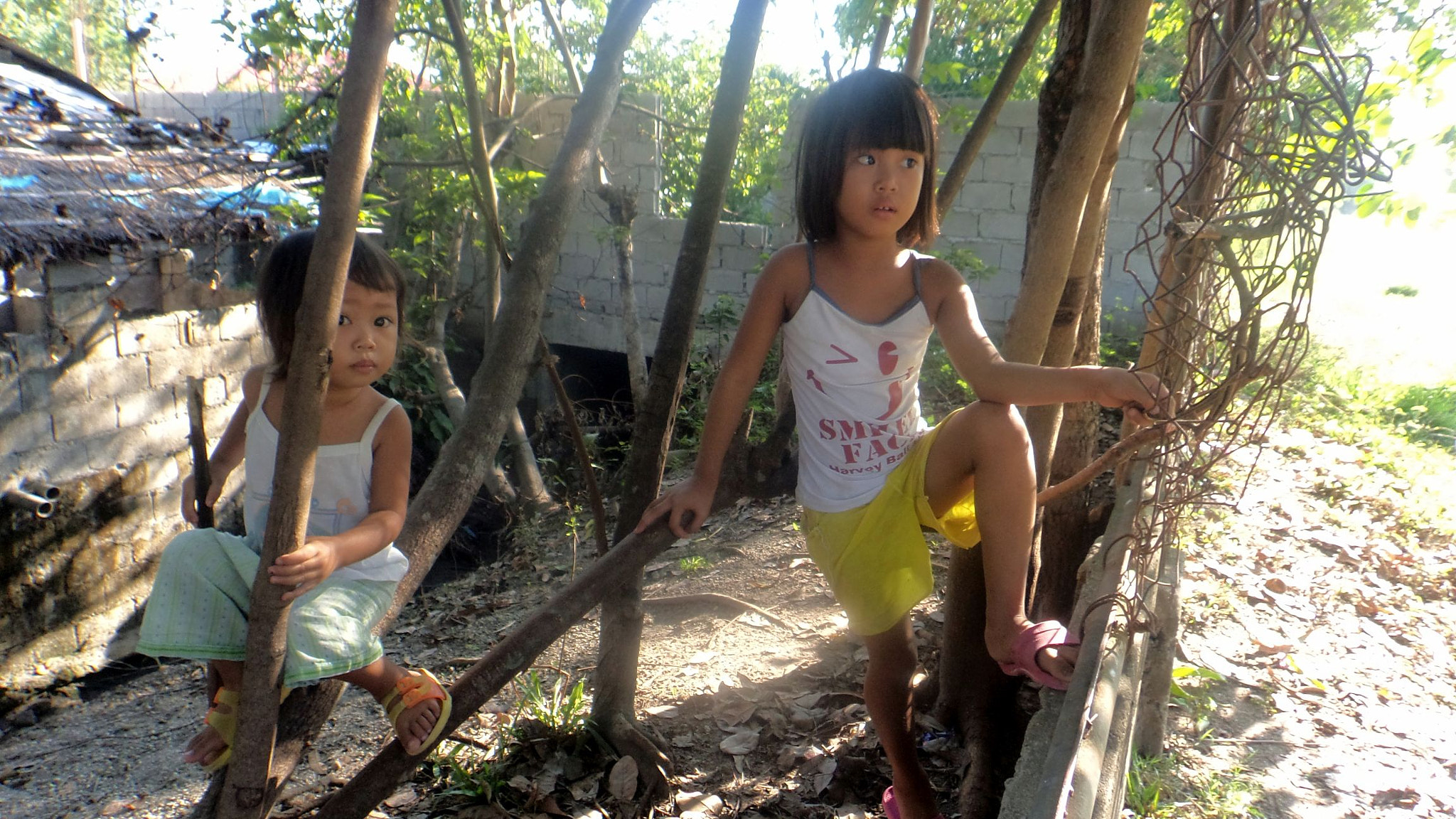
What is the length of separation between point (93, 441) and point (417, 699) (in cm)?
426

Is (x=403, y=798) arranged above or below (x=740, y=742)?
below

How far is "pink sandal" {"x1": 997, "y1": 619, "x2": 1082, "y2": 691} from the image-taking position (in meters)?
1.93

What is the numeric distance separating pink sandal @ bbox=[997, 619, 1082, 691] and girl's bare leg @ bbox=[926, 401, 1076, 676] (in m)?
0.01

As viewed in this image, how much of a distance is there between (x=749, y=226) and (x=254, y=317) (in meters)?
3.63

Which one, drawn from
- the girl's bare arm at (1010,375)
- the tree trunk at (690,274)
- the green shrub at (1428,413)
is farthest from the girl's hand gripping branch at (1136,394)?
the green shrub at (1428,413)

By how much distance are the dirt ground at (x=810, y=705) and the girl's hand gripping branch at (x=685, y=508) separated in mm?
1100

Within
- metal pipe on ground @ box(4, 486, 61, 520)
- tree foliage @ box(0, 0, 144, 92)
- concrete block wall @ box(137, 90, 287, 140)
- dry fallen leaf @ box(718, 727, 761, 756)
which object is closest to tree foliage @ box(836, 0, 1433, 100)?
dry fallen leaf @ box(718, 727, 761, 756)

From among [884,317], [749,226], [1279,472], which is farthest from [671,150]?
[884,317]

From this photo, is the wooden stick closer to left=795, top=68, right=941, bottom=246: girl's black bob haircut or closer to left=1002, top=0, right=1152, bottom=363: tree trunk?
left=795, top=68, right=941, bottom=246: girl's black bob haircut

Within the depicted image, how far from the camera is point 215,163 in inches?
235

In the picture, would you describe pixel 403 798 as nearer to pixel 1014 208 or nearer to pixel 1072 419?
pixel 1072 419

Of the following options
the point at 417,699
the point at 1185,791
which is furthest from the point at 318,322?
the point at 1185,791

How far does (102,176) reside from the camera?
5223 mm

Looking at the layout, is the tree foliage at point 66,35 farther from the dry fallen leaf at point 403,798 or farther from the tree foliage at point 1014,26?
the dry fallen leaf at point 403,798
